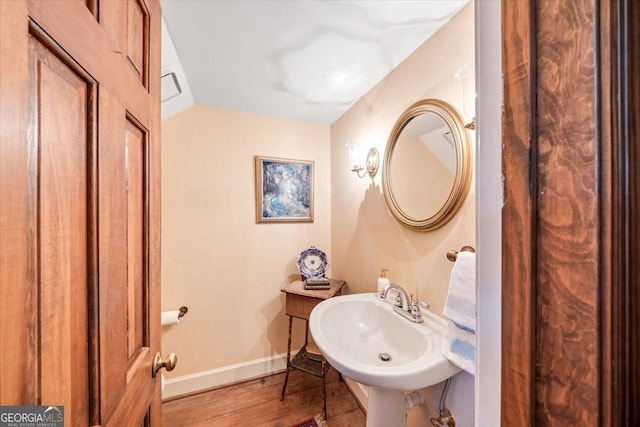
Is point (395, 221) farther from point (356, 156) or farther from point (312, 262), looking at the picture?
point (312, 262)

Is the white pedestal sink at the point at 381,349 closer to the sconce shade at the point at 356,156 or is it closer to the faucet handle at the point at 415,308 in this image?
the faucet handle at the point at 415,308

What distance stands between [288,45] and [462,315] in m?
1.44

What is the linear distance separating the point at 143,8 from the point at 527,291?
109 cm

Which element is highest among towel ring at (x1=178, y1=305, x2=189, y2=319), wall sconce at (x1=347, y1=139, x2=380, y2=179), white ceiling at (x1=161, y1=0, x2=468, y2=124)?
white ceiling at (x1=161, y1=0, x2=468, y2=124)

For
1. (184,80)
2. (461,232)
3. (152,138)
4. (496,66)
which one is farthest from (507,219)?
Result: (184,80)

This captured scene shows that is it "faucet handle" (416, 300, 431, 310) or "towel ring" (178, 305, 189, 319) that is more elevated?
"faucet handle" (416, 300, 431, 310)

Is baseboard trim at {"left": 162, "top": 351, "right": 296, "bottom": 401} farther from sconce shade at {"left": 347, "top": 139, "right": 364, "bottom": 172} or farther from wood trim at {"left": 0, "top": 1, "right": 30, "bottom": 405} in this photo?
wood trim at {"left": 0, "top": 1, "right": 30, "bottom": 405}

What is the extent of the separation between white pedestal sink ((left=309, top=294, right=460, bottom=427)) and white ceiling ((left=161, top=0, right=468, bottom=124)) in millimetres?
1353

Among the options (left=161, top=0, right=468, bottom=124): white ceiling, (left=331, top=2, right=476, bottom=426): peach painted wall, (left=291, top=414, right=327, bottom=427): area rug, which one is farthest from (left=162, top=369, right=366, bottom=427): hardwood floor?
(left=161, top=0, right=468, bottom=124): white ceiling

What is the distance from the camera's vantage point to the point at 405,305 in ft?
3.69

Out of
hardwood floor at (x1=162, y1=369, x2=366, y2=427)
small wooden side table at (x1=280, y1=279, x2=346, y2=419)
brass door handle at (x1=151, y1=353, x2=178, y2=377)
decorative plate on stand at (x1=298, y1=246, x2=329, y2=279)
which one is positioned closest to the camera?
brass door handle at (x1=151, y1=353, x2=178, y2=377)

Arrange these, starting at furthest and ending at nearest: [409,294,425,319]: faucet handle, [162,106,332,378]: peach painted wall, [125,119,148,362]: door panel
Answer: [162,106,332,378]: peach painted wall → [409,294,425,319]: faucet handle → [125,119,148,362]: door panel

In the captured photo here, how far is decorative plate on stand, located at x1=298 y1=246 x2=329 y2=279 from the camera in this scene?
1.84m

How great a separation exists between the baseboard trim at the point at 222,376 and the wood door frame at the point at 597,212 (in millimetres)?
1938
